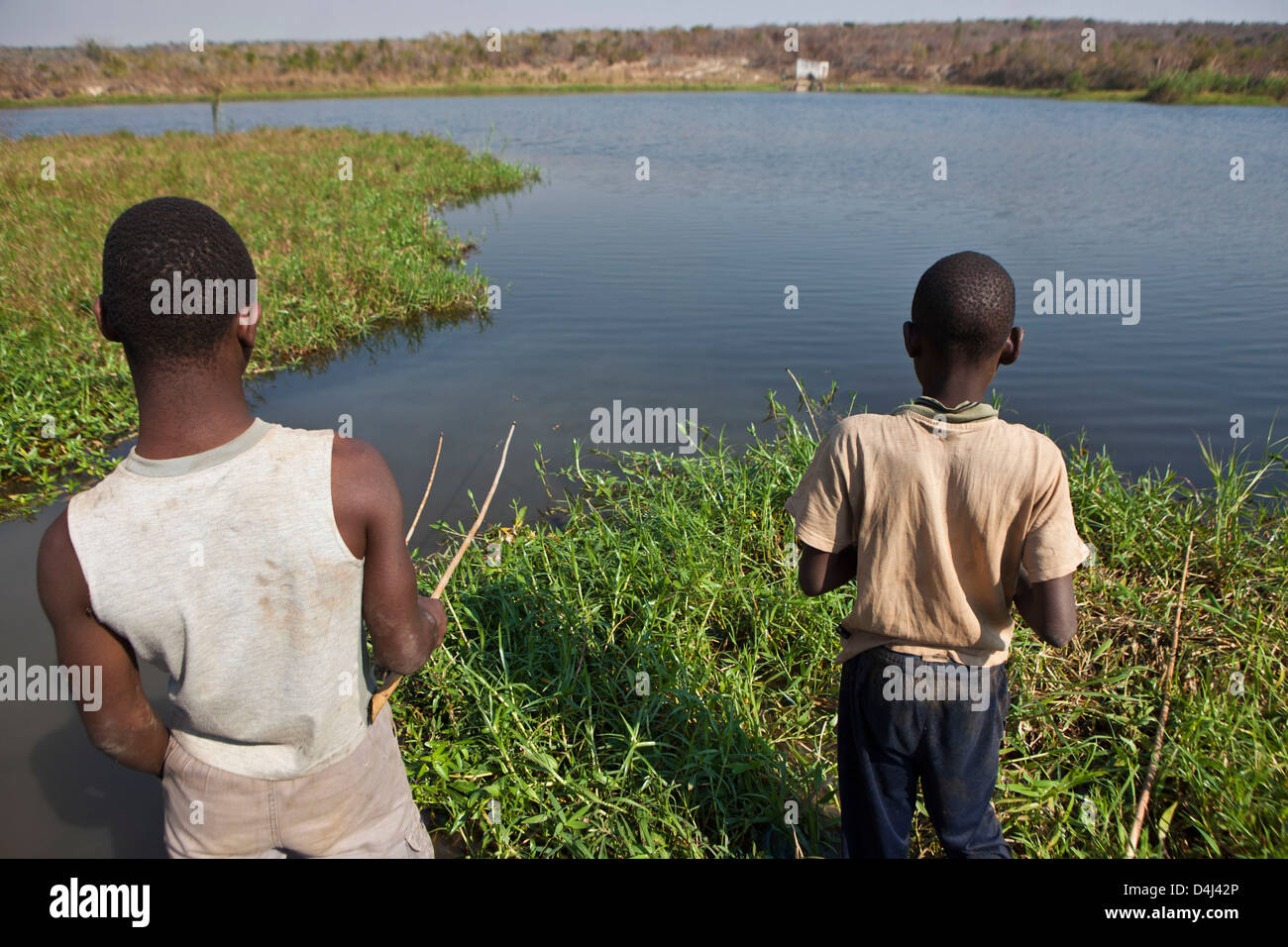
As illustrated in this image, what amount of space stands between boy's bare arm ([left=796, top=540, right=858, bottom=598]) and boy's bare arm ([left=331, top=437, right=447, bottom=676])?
83 cm

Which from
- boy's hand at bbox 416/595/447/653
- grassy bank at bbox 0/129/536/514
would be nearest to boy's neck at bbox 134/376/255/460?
boy's hand at bbox 416/595/447/653

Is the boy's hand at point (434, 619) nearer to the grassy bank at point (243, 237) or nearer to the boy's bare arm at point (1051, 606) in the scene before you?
the boy's bare arm at point (1051, 606)

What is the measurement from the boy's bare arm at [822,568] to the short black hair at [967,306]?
51cm

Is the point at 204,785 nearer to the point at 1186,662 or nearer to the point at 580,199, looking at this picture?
the point at 1186,662

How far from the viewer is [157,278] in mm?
1287

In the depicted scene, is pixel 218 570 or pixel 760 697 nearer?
pixel 218 570

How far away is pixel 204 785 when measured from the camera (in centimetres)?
141

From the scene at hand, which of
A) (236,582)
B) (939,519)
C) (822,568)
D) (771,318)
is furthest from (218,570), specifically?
(771,318)

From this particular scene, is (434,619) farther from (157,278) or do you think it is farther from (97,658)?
(157,278)

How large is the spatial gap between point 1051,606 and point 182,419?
5.59ft

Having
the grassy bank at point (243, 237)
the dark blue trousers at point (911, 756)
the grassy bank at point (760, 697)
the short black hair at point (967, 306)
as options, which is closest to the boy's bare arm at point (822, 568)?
the dark blue trousers at point (911, 756)

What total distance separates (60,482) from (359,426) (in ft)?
6.26

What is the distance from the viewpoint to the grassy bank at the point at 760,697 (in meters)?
2.49

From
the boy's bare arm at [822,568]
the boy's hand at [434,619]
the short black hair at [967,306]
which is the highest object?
the short black hair at [967,306]
